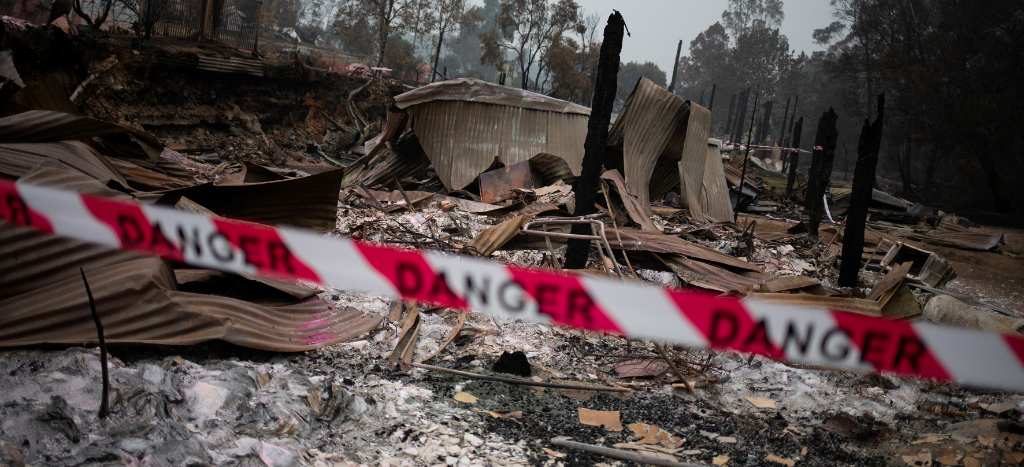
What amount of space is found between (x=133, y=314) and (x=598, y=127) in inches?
156

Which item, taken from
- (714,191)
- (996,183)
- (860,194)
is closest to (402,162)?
(714,191)

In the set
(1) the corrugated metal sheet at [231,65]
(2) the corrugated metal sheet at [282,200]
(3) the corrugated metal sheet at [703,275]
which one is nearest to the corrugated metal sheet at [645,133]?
(3) the corrugated metal sheet at [703,275]

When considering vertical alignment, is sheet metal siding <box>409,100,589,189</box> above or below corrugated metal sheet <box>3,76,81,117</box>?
above

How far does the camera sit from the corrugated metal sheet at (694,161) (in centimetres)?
1068

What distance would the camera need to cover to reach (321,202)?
4309 mm

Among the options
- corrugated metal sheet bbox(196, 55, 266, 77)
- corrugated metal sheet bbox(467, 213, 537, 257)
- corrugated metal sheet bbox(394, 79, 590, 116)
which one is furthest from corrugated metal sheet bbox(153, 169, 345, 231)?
corrugated metal sheet bbox(196, 55, 266, 77)

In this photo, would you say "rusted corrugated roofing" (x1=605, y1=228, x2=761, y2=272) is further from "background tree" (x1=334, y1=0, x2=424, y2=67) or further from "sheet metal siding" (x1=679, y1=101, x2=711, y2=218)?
"background tree" (x1=334, y1=0, x2=424, y2=67)

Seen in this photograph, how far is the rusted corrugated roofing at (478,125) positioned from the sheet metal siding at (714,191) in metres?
2.83

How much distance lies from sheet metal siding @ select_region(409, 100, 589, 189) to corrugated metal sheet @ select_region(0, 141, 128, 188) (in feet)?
20.3

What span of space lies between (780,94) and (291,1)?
54.6 meters

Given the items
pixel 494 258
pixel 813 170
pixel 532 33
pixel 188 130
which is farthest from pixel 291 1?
pixel 494 258

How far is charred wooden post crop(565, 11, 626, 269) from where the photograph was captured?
519cm

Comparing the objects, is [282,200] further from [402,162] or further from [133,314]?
[402,162]

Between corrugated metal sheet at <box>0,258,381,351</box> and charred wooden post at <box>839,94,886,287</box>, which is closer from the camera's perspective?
A: corrugated metal sheet at <box>0,258,381,351</box>
